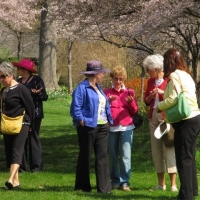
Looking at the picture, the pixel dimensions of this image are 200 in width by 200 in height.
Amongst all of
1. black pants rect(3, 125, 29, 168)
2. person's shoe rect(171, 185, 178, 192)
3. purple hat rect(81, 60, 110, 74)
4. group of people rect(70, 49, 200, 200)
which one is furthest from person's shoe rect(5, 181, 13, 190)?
person's shoe rect(171, 185, 178, 192)

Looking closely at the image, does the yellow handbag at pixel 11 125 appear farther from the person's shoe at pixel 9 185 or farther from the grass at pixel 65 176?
the grass at pixel 65 176

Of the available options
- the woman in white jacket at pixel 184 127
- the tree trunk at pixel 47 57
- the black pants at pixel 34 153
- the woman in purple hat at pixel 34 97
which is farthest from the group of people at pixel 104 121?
the tree trunk at pixel 47 57

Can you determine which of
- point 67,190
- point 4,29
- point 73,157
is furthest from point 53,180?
point 4,29

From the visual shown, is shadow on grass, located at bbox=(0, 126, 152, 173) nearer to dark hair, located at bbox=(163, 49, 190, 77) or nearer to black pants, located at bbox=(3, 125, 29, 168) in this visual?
black pants, located at bbox=(3, 125, 29, 168)

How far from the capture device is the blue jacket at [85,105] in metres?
8.05

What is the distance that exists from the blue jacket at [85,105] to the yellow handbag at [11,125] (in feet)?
2.58

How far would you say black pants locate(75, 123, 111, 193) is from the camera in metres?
8.20

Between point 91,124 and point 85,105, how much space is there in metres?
0.26

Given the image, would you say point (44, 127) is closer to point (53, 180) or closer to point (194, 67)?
point (194, 67)

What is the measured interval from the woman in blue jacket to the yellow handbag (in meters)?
0.77

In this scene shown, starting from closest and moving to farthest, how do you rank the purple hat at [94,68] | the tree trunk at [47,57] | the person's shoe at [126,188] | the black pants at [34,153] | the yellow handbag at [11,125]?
1. the purple hat at [94,68]
2. the yellow handbag at [11,125]
3. the person's shoe at [126,188]
4. the black pants at [34,153]
5. the tree trunk at [47,57]

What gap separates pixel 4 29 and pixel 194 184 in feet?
113

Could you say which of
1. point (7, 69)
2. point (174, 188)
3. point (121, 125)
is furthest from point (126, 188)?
point (7, 69)

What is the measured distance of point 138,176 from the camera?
32.1 feet
